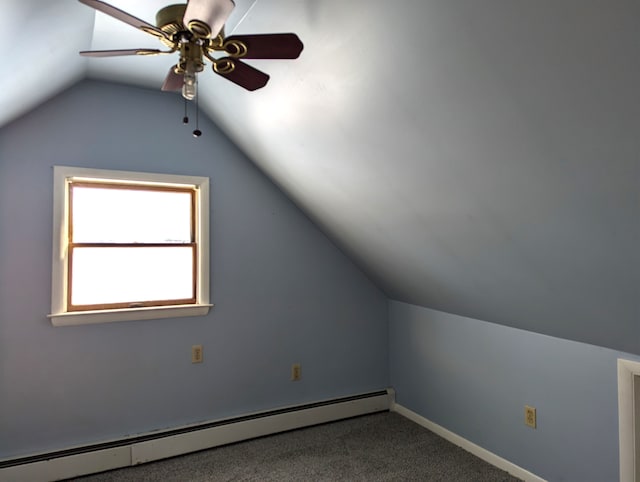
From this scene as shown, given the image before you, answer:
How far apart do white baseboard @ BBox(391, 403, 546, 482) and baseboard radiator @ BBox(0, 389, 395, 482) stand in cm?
23

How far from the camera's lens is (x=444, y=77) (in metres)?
1.48

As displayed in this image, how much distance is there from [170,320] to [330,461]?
1.49m

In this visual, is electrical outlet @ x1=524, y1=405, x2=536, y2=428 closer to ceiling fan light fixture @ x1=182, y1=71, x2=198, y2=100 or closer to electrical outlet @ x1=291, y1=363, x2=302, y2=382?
electrical outlet @ x1=291, y1=363, x2=302, y2=382

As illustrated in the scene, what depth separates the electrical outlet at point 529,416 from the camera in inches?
98.6

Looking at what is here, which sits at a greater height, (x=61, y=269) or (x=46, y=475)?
(x=61, y=269)

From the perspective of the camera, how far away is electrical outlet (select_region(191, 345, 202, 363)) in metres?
3.05

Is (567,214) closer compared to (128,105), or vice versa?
(567,214)

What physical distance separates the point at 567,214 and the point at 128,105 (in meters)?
2.77

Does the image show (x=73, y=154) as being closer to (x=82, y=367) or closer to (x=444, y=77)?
(x=82, y=367)

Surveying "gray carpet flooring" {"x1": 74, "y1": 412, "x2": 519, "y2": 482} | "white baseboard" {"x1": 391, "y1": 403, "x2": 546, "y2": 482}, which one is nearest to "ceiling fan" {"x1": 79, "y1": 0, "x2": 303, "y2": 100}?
"gray carpet flooring" {"x1": 74, "y1": 412, "x2": 519, "y2": 482}

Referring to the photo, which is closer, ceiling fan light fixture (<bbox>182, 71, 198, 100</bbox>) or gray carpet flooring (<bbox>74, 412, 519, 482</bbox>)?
ceiling fan light fixture (<bbox>182, 71, 198, 100</bbox>)

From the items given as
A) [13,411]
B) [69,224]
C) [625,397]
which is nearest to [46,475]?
[13,411]

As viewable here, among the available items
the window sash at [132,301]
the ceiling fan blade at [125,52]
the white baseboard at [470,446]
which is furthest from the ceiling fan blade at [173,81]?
the white baseboard at [470,446]

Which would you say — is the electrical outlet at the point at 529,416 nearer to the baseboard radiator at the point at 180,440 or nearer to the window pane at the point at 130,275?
the baseboard radiator at the point at 180,440
